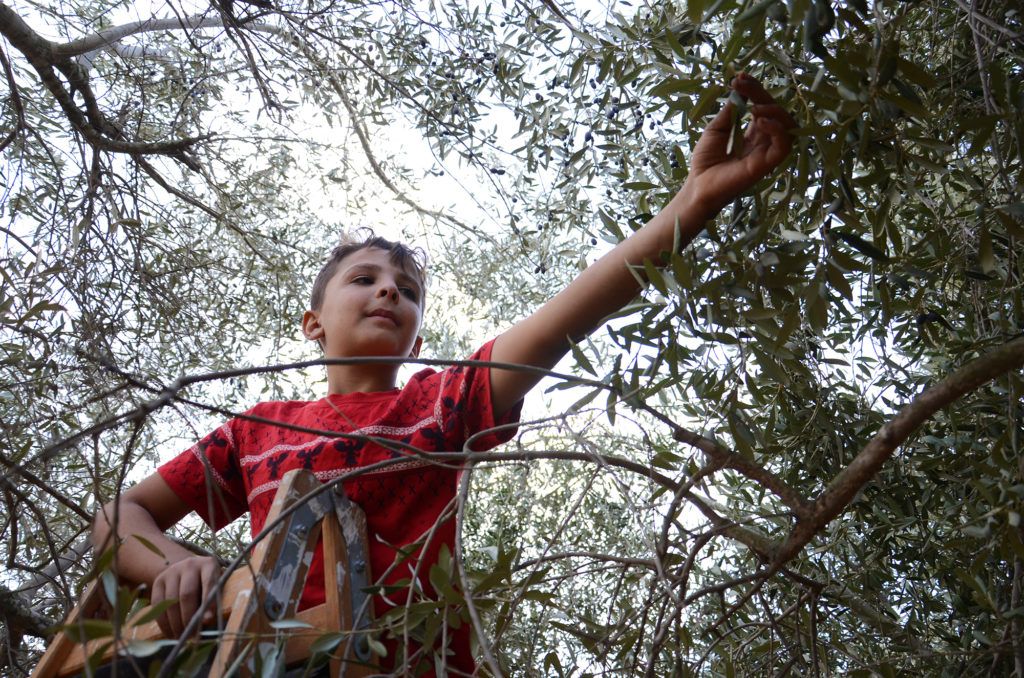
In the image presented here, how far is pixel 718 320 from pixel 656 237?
9.2 inches

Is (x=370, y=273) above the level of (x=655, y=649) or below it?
above

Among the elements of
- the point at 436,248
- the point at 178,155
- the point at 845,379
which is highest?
the point at 436,248

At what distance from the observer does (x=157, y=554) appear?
1448 mm

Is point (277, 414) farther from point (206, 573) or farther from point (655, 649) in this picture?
point (655, 649)

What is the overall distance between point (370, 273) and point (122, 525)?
83 centimetres

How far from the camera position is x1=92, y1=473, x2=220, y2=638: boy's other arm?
138 cm

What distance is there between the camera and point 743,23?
4.02 feet

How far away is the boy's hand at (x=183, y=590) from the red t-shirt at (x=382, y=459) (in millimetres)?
265

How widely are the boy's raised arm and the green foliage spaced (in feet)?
0.15

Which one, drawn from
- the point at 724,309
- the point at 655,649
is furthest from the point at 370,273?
the point at 655,649

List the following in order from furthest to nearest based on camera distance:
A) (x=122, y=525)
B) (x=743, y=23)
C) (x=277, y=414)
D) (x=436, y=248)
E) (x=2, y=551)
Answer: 1. (x=436, y=248)
2. (x=2, y=551)
3. (x=277, y=414)
4. (x=122, y=525)
5. (x=743, y=23)

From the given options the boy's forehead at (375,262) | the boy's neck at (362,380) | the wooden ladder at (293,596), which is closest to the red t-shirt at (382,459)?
the boy's neck at (362,380)

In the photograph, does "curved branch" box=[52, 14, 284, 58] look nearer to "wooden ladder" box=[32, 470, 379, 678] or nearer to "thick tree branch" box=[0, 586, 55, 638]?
"thick tree branch" box=[0, 586, 55, 638]

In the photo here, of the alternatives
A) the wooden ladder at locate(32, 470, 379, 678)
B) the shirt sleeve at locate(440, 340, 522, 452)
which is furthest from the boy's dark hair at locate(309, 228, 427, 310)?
the wooden ladder at locate(32, 470, 379, 678)
